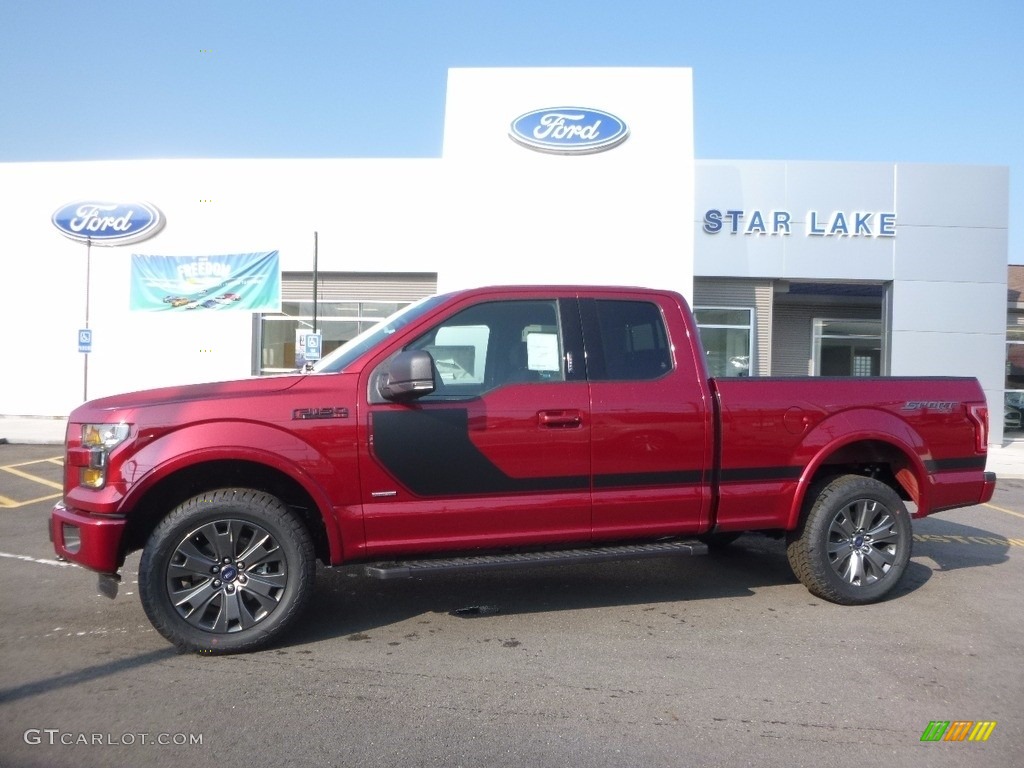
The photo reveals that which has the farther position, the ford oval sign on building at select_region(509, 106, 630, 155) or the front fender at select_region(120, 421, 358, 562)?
the ford oval sign on building at select_region(509, 106, 630, 155)

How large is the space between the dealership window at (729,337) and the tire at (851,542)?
13.5 m

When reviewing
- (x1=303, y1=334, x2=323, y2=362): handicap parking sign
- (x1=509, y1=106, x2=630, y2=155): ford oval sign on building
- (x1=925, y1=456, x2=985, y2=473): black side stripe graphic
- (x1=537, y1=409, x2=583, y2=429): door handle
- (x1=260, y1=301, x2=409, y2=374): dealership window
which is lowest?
(x1=925, y1=456, x2=985, y2=473): black side stripe graphic

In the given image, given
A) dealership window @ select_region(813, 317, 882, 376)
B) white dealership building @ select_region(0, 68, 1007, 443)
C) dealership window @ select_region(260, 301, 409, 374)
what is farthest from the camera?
dealership window @ select_region(813, 317, 882, 376)

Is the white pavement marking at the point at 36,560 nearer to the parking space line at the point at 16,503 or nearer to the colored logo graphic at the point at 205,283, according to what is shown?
the parking space line at the point at 16,503

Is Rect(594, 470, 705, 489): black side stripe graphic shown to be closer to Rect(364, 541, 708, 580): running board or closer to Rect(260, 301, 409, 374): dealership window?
Rect(364, 541, 708, 580): running board

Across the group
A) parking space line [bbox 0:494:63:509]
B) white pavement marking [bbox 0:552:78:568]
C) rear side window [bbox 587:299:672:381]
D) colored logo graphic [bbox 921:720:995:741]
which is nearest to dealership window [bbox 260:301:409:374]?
parking space line [bbox 0:494:63:509]

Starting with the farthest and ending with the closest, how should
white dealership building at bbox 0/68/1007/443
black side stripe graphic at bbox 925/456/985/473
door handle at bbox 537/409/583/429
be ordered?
white dealership building at bbox 0/68/1007/443 < black side stripe graphic at bbox 925/456/985/473 < door handle at bbox 537/409/583/429

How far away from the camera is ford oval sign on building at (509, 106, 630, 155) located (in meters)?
16.5

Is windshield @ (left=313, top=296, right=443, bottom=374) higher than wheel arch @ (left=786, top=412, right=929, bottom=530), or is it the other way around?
windshield @ (left=313, top=296, right=443, bottom=374)

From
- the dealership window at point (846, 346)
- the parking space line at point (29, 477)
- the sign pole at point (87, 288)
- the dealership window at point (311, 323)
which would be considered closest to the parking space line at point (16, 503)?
the parking space line at point (29, 477)

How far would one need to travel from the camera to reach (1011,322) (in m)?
21.7

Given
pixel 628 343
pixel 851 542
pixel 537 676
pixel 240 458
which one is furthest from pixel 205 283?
pixel 537 676

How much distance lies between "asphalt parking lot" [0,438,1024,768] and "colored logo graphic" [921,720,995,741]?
33mm

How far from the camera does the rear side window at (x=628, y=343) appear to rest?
4.84m
